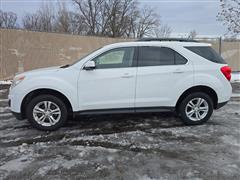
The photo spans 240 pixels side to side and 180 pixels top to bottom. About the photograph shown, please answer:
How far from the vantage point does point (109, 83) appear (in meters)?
4.38

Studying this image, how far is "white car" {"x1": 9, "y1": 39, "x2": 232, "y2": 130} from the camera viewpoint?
427 cm

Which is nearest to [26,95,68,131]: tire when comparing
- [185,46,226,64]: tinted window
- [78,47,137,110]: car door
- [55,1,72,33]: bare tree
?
[78,47,137,110]: car door

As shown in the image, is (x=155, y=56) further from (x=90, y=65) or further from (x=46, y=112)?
(x=46, y=112)

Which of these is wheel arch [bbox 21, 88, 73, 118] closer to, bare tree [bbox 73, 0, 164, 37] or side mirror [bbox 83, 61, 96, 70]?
side mirror [bbox 83, 61, 96, 70]

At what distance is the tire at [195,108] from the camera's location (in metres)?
4.68

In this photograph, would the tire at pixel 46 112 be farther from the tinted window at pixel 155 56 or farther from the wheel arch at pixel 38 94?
the tinted window at pixel 155 56

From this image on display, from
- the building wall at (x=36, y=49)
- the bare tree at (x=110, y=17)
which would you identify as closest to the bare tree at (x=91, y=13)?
the bare tree at (x=110, y=17)

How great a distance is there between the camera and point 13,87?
4246 millimetres

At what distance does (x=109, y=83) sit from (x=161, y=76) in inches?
43.1

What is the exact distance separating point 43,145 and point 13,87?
53.9 inches

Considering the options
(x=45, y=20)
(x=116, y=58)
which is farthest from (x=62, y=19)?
(x=116, y=58)

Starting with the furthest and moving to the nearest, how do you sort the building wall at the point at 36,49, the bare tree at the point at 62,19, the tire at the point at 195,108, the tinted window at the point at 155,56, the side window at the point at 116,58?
the bare tree at the point at 62,19, the building wall at the point at 36,49, the tire at the point at 195,108, the tinted window at the point at 155,56, the side window at the point at 116,58

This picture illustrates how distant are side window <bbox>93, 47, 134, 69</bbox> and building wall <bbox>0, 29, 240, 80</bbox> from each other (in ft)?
25.9

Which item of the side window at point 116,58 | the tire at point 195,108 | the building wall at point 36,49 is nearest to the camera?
the side window at point 116,58
